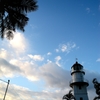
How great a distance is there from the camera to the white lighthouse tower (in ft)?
111

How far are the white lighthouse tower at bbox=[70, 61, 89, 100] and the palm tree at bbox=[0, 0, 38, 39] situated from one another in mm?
25182

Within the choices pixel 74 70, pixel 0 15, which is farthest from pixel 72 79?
pixel 0 15

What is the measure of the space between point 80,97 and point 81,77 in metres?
5.08

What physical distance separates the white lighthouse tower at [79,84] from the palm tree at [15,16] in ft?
82.6

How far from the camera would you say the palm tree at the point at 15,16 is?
42.8ft

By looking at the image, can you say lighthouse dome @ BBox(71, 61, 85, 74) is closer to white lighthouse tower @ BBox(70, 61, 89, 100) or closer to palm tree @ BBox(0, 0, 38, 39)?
white lighthouse tower @ BBox(70, 61, 89, 100)

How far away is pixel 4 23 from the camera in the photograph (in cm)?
1366

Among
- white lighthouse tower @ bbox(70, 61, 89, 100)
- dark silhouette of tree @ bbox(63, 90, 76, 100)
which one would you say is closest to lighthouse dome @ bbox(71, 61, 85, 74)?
white lighthouse tower @ bbox(70, 61, 89, 100)

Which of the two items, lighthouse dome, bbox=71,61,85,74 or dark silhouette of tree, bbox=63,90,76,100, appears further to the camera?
lighthouse dome, bbox=71,61,85,74

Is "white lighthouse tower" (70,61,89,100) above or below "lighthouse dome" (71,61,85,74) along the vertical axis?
below

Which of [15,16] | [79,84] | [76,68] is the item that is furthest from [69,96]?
[15,16]

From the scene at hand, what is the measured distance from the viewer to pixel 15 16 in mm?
13641

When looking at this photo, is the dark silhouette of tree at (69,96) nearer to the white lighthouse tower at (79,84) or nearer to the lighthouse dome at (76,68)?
the white lighthouse tower at (79,84)

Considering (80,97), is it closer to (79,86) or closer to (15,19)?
(79,86)
